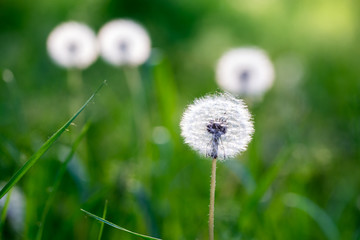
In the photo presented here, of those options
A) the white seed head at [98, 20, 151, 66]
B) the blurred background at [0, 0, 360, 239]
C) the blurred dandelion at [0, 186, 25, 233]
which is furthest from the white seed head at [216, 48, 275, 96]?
the blurred dandelion at [0, 186, 25, 233]

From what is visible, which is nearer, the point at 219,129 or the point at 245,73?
the point at 219,129

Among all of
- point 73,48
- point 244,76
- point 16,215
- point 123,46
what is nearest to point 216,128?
point 16,215

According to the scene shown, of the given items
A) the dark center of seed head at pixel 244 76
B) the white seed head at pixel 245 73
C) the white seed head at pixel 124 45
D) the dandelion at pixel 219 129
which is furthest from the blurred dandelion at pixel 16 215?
the dark center of seed head at pixel 244 76

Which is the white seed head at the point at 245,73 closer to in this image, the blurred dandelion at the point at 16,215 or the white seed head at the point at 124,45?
the white seed head at the point at 124,45

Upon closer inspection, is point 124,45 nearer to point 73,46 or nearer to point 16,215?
point 73,46

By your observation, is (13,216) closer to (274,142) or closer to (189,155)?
(189,155)

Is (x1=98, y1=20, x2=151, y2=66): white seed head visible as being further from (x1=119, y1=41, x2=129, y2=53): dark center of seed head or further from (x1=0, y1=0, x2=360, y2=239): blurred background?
(x1=0, y1=0, x2=360, y2=239): blurred background
